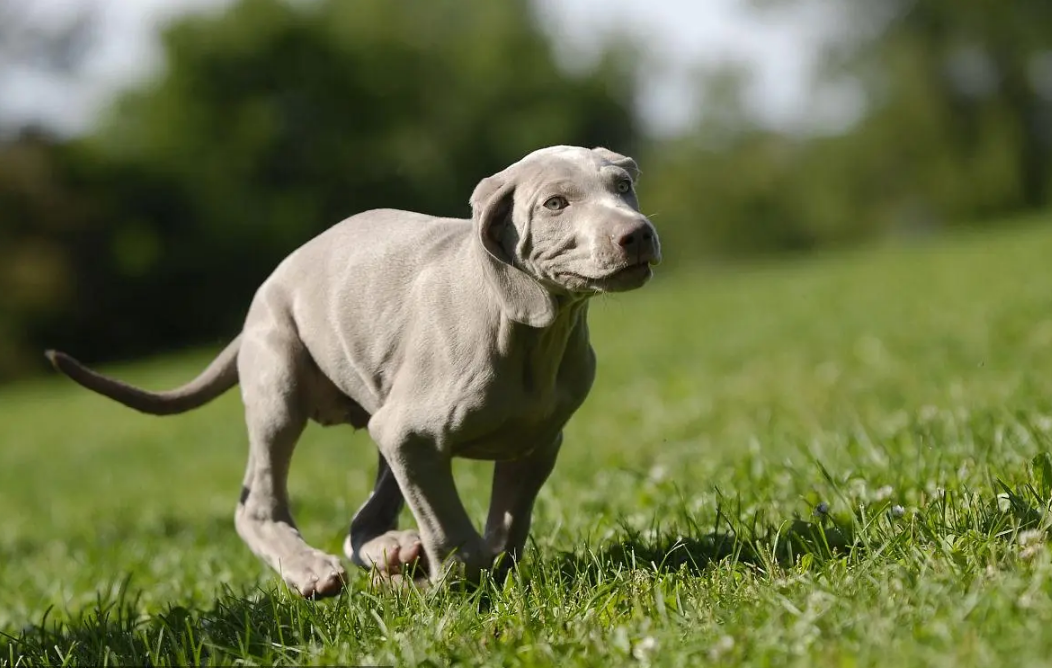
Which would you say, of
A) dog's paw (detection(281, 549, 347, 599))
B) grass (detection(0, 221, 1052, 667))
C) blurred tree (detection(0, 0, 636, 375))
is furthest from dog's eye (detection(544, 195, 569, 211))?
blurred tree (detection(0, 0, 636, 375))

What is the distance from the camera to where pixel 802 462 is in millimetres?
5406

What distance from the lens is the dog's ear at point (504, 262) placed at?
→ 3410 mm

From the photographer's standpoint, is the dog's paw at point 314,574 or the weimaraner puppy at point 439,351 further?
the dog's paw at point 314,574

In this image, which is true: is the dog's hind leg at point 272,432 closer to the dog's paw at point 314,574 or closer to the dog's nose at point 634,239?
the dog's paw at point 314,574

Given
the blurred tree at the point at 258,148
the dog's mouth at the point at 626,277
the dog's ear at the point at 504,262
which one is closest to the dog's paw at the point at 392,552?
the dog's ear at the point at 504,262

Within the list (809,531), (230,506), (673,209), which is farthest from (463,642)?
(673,209)

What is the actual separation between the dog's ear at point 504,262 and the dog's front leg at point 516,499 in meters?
0.59

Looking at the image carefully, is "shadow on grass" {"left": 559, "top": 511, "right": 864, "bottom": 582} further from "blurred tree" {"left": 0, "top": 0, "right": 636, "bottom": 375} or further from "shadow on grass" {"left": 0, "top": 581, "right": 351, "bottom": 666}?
"blurred tree" {"left": 0, "top": 0, "right": 636, "bottom": 375}

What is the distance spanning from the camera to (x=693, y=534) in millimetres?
4176

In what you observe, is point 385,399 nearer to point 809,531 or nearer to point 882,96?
point 809,531

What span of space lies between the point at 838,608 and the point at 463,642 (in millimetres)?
931

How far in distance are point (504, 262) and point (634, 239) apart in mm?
471

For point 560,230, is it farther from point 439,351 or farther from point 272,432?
point 272,432

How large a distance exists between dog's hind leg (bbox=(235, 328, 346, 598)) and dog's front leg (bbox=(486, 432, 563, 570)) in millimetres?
589
